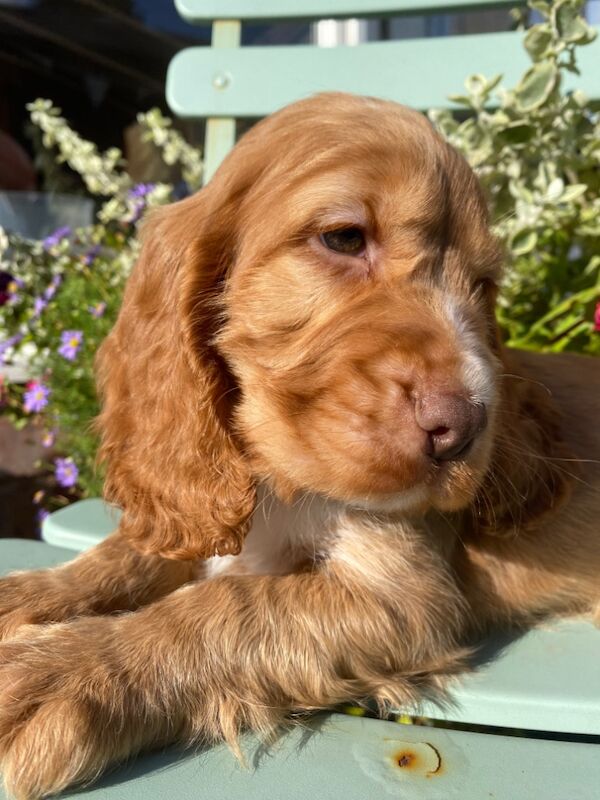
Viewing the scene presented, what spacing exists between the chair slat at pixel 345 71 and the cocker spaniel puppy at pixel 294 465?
1595 millimetres

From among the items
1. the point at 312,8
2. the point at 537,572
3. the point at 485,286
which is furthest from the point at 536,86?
the point at 537,572

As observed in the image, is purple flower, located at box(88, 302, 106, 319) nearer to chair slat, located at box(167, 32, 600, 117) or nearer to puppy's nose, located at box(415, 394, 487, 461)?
chair slat, located at box(167, 32, 600, 117)

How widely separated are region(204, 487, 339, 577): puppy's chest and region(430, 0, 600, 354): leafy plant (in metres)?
1.28

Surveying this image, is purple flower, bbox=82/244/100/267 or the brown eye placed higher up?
purple flower, bbox=82/244/100/267

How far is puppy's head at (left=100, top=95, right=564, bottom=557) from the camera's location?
4.25ft

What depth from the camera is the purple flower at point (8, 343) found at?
354 centimetres

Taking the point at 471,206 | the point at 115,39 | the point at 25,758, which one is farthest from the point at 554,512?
the point at 115,39

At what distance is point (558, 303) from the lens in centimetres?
305

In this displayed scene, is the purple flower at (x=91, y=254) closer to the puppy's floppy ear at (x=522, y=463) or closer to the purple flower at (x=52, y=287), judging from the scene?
the purple flower at (x=52, y=287)

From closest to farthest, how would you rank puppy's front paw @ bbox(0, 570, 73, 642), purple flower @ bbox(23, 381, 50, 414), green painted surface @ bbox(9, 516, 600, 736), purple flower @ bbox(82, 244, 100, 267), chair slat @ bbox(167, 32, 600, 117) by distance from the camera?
green painted surface @ bbox(9, 516, 600, 736) < puppy's front paw @ bbox(0, 570, 73, 642) < chair slat @ bbox(167, 32, 600, 117) < purple flower @ bbox(23, 381, 50, 414) < purple flower @ bbox(82, 244, 100, 267)

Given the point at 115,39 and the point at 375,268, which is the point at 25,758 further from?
the point at 115,39

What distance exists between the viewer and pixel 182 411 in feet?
5.08

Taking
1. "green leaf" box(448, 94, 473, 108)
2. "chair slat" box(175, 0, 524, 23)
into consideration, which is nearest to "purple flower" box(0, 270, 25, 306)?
"chair slat" box(175, 0, 524, 23)

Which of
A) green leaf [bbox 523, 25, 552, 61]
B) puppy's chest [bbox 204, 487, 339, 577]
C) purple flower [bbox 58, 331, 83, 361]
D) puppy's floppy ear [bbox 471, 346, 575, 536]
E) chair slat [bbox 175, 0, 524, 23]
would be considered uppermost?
chair slat [bbox 175, 0, 524, 23]
